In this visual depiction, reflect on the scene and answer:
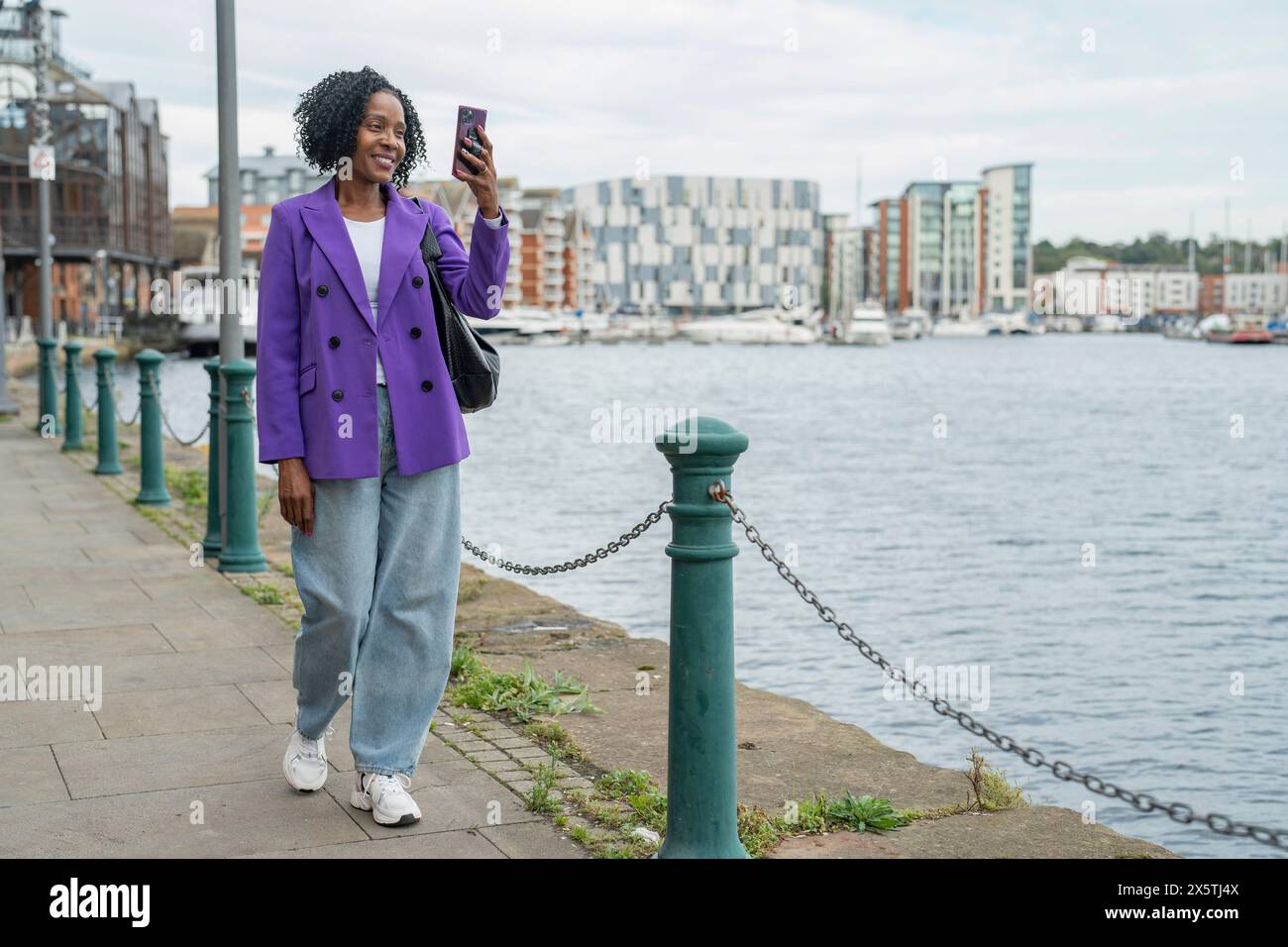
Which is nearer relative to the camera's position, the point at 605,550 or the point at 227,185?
the point at 605,550

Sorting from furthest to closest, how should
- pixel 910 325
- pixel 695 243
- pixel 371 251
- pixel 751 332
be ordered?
pixel 695 243 < pixel 910 325 < pixel 751 332 < pixel 371 251

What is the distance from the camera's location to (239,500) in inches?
333

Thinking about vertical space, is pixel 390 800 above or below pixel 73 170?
below

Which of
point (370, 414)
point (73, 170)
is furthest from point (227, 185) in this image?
point (73, 170)

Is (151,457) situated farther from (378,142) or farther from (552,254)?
(552,254)

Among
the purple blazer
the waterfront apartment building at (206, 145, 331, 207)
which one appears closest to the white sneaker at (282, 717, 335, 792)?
the purple blazer

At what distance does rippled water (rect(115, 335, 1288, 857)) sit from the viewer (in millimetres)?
8859

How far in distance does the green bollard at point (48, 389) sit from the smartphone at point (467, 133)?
1538 cm


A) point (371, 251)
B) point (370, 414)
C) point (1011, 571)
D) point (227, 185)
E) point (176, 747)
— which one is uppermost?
point (227, 185)

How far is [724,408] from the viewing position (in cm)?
4709

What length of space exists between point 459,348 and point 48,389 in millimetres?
16343

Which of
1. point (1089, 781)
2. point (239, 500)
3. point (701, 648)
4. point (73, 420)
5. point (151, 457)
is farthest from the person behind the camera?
point (73, 420)
